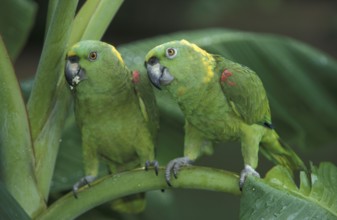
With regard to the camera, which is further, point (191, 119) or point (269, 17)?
point (269, 17)

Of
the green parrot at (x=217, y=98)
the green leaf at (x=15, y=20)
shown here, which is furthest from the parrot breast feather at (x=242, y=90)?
the green leaf at (x=15, y=20)

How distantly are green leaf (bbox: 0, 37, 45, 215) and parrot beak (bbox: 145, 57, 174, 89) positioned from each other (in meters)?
0.31

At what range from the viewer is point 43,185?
1.61 m

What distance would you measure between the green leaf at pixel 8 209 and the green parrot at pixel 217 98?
0.37 metres

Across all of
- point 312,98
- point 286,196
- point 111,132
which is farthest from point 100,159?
point 312,98

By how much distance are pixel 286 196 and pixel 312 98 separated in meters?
0.84

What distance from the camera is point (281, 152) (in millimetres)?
1735

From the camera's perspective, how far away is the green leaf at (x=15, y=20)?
7.32ft

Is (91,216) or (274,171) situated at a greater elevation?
(274,171)

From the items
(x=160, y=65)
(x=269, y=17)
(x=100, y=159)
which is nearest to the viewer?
(x=160, y=65)

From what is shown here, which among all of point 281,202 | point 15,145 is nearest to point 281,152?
point 281,202

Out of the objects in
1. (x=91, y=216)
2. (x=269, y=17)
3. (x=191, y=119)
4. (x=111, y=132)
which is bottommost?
(x=269, y=17)

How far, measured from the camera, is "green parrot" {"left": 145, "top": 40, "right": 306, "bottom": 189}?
1576 millimetres

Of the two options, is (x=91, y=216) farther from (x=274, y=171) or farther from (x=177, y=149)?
(x=274, y=171)
